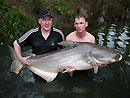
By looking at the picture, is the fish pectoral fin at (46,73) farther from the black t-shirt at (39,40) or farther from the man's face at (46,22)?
the man's face at (46,22)

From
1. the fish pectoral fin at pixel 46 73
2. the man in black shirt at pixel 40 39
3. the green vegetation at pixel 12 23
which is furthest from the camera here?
the green vegetation at pixel 12 23

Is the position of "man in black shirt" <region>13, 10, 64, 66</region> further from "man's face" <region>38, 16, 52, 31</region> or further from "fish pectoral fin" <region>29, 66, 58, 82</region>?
"fish pectoral fin" <region>29, 66, 58, 82</region>

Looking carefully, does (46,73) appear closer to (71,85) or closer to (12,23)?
(71,85)

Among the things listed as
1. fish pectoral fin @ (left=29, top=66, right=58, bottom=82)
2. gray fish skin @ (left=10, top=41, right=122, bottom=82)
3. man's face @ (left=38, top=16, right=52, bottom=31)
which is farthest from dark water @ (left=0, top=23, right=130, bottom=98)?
man's face @ (left=38, top=16, right=52, bottom=31)

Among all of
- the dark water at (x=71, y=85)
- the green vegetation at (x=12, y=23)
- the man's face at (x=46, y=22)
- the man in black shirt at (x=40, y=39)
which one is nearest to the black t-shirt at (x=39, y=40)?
the man in black shirt at (x=40, y=39)

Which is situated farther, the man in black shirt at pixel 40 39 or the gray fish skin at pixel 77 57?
the man in black shirt at pixel 40 39

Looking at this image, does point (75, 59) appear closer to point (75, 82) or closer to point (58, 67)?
point (58, 67)

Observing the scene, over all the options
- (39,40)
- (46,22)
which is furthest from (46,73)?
(46,22)

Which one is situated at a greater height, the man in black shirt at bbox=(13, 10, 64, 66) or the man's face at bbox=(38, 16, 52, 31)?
the man's face at bbox=(38, 16, 52, 31)

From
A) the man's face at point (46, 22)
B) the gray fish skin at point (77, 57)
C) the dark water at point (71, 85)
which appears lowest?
the dark water at point (71, 85)

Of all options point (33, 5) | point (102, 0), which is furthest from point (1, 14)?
point (102, 0)

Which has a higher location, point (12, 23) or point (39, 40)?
point (12, 23)

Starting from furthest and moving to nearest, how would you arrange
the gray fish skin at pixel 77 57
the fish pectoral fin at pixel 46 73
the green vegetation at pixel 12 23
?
the green vegetation at pixel 12 23 < the fish pectoral fin at pixel 46 73 < the gray fish skin at pixel 77 57

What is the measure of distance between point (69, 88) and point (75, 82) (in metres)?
0.28
